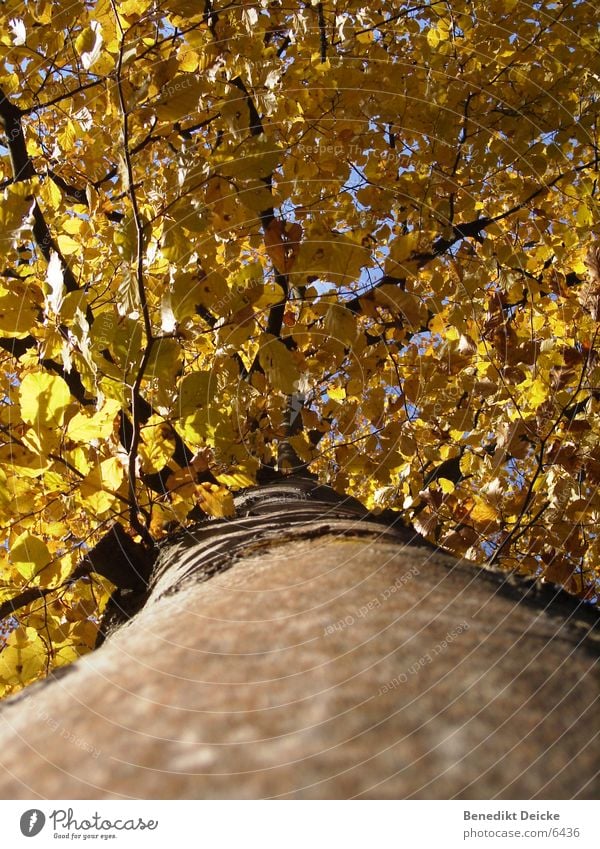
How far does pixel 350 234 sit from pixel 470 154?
154 cm

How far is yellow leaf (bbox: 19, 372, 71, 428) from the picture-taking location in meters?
1.16

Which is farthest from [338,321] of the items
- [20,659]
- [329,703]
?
[20,659]

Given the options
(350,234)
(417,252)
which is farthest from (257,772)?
(417,252)

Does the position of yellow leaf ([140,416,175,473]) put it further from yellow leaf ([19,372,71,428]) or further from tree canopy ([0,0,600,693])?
yellow leaf ([19,372,71,428])

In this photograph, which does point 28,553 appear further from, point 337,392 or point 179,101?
point 337,392

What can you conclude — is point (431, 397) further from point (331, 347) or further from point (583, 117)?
point (583, 117)

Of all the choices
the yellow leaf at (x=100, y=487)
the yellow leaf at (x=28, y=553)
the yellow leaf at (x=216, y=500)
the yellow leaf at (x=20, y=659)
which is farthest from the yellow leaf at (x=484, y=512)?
the yellow leaf at (x=20, y=659)

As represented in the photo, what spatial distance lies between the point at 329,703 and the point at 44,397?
0.95m

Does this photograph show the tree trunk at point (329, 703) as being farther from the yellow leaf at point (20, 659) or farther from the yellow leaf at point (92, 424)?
the yellow leaf at point (20, 659)

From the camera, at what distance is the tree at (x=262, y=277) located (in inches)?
53.2

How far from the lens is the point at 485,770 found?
1.29 feet
